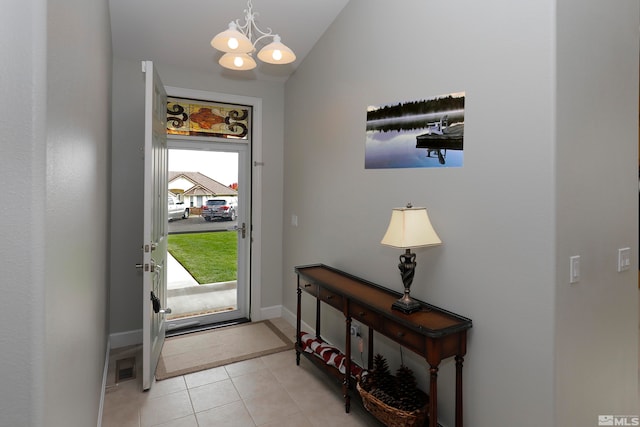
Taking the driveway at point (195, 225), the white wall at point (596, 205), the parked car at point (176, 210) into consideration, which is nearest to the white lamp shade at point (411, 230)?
the white wall at point (596, 205)

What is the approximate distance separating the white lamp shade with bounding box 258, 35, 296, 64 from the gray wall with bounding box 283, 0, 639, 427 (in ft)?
2.33

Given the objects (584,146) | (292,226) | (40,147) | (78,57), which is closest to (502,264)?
(584,146)

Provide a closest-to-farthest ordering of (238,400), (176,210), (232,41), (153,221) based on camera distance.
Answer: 1. (232,41)
2. (238,400)
3. (153,221)
4. (176,210)

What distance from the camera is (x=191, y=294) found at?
12.9 feet

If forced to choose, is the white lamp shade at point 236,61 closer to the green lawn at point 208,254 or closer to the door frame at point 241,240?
the door frame at point 241,240

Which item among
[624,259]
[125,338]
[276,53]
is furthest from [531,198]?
[125,338]

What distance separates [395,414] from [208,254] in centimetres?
267

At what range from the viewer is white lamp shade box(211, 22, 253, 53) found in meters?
2.02

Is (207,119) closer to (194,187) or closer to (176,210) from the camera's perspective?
(194,187)

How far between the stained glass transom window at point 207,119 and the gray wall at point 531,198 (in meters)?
2.01

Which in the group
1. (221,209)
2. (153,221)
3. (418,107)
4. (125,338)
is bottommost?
(125,338)

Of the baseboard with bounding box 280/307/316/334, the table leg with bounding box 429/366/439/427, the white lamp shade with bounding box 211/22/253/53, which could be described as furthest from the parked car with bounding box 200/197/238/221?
the table leg with bounding box 429/366/439/427

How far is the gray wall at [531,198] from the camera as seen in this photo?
61.5 inches

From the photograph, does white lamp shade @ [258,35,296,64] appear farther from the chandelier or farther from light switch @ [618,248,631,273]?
light switch @ [618,248,631,273]
